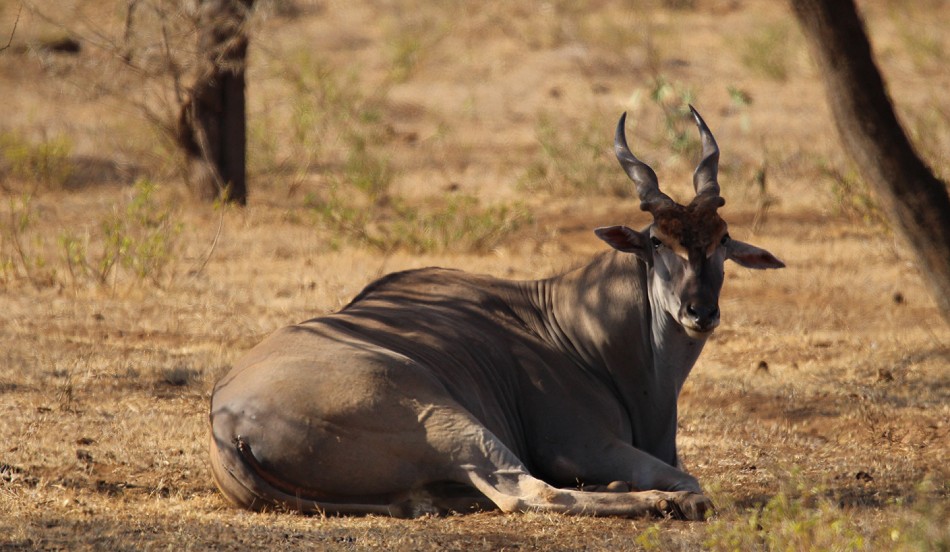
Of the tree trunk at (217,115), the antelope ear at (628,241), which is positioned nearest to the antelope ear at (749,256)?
the antelope ear at (628,241)

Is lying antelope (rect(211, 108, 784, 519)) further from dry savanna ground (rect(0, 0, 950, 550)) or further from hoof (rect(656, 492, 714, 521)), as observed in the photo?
dry savanna ground (rect(0, 0, 950, 550))

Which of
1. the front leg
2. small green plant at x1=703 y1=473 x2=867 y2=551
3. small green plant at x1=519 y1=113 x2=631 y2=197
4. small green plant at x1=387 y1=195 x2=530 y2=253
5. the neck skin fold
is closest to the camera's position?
small green plant at x1=703 y1=473 x2=867 y2=551

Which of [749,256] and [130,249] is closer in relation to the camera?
[749,256]

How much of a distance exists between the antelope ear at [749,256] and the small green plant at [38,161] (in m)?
8.49

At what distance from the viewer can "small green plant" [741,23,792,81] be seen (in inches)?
684

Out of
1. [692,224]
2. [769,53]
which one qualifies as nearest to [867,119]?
[692,224]

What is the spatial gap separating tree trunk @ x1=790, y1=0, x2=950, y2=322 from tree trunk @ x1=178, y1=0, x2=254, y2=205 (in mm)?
7149

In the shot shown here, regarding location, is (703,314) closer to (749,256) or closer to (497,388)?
(749,256)

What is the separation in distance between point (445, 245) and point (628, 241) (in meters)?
4.82

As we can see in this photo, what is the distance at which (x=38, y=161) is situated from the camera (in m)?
12.8

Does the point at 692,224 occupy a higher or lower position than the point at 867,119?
lower

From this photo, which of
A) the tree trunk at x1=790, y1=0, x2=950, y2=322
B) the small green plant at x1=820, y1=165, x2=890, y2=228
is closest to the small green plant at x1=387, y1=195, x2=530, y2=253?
the small green plant at x1=820, y1=165, x2=890, y2=228

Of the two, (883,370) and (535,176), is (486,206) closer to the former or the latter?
(535,176)

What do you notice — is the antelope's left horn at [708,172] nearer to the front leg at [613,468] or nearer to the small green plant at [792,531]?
the front leg at [613,468]
